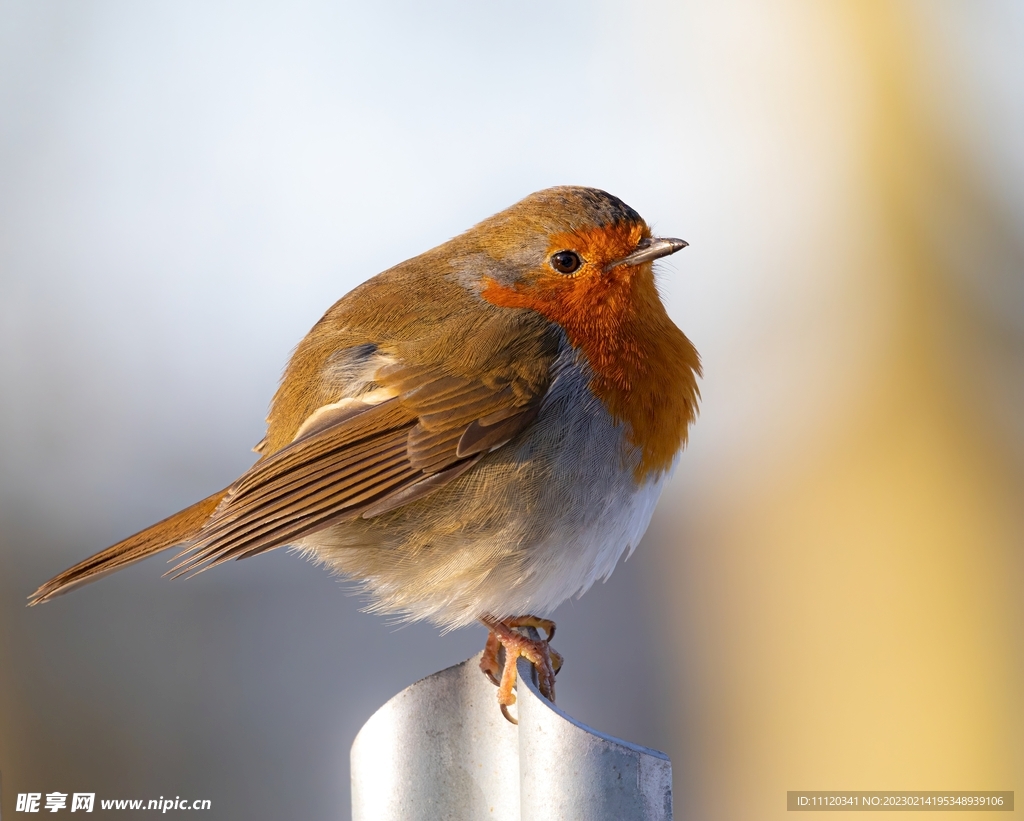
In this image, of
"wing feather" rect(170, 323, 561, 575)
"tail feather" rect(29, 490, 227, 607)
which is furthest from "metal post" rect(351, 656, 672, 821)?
"tail feather" rect(29, 490, 227, 607)

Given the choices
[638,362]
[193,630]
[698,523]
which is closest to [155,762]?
[193,630]

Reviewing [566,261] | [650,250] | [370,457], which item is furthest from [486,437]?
[650,250]

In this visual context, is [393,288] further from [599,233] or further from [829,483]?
[829,483]

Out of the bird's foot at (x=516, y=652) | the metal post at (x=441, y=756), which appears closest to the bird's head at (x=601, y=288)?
the bird's foot at (x=516, y=652)

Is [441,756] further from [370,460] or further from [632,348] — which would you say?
[632,348]

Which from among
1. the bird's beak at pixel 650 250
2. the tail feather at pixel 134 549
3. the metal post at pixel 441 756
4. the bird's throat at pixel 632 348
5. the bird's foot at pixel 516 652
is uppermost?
the bird's beak at pixel 650 250

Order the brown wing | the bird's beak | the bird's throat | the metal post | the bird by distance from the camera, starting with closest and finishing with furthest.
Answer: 1. the metal post
2. the brown wing
3. the bird
4. the bird's throat
5. the bird's beak

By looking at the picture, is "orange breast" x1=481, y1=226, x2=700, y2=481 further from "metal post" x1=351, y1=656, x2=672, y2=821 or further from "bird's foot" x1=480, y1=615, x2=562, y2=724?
"metal post" x1=351, y1=656, x2=672, y2=821

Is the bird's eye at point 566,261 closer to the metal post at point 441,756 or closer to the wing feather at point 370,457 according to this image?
the wing feather at point 370,457
